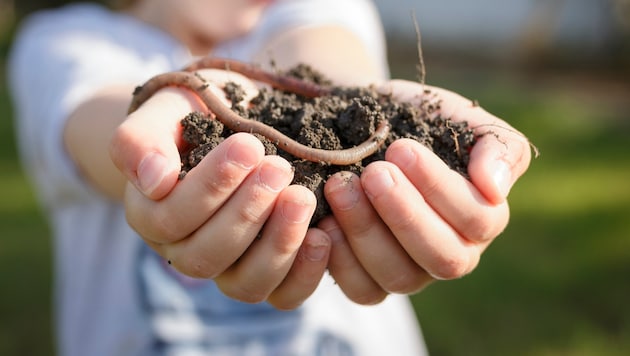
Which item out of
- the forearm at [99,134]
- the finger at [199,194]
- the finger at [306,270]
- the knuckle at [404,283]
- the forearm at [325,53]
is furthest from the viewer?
the forearm at [325,53]

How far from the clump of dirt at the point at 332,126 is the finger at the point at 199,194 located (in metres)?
0.15

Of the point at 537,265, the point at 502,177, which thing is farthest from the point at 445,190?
the point at 537,265

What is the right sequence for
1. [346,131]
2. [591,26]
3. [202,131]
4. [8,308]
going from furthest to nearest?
1. [591,26]
2. [8,308]
3. [346,131]
4. [202,131]

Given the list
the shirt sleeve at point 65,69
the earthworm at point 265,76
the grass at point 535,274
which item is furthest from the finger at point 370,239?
the grass at point 535,274

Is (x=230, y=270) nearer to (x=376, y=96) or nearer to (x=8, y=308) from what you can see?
(x=376, y=96)

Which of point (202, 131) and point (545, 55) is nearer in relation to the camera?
point (202, 131)

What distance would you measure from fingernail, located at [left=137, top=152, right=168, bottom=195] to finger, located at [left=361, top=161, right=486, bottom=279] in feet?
2.10

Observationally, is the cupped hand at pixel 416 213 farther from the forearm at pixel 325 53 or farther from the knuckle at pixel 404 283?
the forearm at pixel 325 53

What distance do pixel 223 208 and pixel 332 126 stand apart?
59 centimetres

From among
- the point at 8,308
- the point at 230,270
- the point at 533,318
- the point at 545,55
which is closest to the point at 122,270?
the point at 230,270

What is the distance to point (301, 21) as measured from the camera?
3.92 meters

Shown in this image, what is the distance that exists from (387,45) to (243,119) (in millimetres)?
18437

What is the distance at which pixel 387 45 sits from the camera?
20203 mm

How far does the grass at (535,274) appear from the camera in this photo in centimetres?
525
